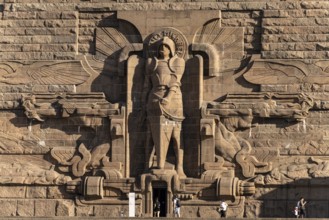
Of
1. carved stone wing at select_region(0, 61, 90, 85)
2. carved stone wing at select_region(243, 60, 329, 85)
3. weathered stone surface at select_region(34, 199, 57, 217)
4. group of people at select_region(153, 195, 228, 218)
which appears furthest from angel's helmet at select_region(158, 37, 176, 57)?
weathered stone surface at select_region(34, 199, 57, 217)

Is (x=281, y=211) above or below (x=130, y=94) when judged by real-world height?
below

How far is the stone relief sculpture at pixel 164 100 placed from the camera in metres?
50.6

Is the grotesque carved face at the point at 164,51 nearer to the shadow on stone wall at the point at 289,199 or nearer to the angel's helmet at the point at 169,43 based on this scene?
the angel's helmet at the point at 169,43

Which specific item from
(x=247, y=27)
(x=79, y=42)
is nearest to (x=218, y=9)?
(x=247, y=27)

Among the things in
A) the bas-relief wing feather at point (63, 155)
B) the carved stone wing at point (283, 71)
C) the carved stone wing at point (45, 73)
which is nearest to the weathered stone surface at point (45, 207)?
the bas-relief wing feather at point (63, 155)

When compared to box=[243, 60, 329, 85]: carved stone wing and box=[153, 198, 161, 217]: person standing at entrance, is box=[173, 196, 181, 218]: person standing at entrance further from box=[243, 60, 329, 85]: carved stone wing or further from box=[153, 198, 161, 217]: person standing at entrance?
box=[243, 60, 329, 85]: carved stone wing

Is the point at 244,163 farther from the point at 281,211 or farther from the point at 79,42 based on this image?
the point at 79,42

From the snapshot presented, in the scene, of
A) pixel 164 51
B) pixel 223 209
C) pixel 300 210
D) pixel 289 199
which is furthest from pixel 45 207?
pixel 300 210

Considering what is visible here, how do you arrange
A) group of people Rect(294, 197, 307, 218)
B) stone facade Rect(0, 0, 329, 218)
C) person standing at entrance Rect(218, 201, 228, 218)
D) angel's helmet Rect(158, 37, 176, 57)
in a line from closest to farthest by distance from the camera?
group of people Rect(294, 197, 307, 218), person standing at entrance Rect(218, 201, 228, 218), stone facade Rect(0, 0, 329, 218), angel's helmet Rect(158, 37, 176, 57)

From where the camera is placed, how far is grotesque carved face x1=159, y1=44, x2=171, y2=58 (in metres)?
51.1

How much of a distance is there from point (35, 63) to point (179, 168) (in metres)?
5.56

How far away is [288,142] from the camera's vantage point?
50.6 metres

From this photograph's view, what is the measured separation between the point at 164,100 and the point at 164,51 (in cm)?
152

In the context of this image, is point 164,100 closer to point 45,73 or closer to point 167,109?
point 167,109
